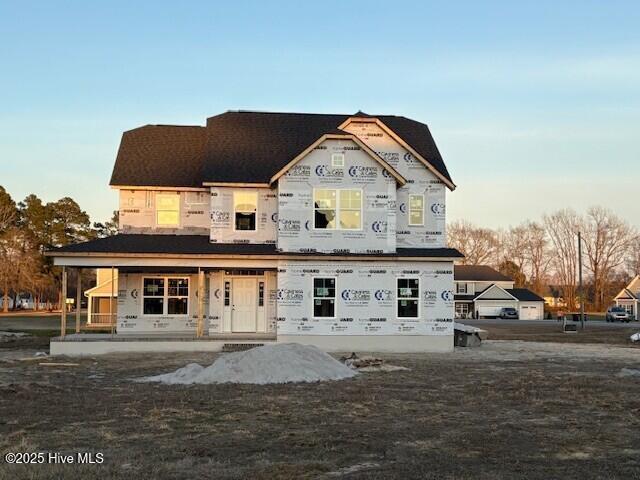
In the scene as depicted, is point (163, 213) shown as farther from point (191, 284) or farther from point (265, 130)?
point (265, 130)

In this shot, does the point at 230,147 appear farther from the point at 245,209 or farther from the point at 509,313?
the point at 509,313

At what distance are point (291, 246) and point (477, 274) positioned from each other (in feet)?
213

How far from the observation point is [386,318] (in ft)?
86.9

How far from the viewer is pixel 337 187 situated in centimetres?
2666

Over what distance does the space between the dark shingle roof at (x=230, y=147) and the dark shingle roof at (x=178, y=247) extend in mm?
2299

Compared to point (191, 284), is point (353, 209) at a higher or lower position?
higher

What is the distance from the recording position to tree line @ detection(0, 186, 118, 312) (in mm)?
76188

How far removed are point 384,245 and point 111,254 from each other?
32.3ft

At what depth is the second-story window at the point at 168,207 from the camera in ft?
93.1

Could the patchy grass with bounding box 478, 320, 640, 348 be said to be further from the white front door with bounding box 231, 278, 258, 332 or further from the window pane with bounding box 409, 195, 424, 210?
the white front door with bounding box 231, 278, 258, 332

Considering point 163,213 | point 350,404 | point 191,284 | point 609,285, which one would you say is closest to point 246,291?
point 191,284

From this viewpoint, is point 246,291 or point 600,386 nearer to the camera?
point 600,386

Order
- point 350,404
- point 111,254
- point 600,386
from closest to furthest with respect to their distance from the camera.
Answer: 1. point 350,404
2. point 600,386
3. point 111,254

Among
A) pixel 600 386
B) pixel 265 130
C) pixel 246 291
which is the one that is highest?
pixel 265 130
